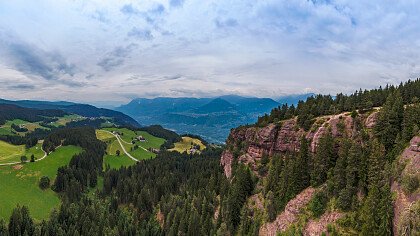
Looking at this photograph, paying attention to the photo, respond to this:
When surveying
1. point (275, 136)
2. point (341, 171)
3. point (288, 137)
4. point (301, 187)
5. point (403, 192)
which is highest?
point (288, 137)

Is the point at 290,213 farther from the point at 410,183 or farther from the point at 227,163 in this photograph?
the point at 227,163

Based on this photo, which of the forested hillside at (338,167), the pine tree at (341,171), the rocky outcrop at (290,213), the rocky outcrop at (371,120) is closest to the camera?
the forested hillside at (338,167)

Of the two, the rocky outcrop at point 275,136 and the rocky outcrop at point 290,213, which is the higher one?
the rocky outcrop at point 275,136

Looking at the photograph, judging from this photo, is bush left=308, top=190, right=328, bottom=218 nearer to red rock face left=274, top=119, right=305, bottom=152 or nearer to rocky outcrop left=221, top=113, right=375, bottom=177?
rocky outcrop left=221, top=113, right=375, bottom=177

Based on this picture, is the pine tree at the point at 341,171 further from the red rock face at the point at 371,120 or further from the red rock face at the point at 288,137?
the red rock face at the point at 288,137

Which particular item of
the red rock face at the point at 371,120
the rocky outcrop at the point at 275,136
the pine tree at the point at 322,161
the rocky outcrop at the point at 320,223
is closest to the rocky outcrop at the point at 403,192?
the rocky outcrop at the point at 320,223

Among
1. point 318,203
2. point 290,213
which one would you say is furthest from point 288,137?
point 318,203
